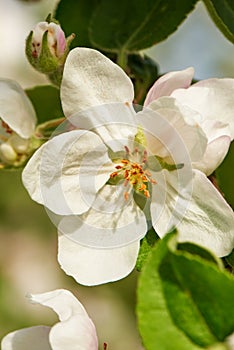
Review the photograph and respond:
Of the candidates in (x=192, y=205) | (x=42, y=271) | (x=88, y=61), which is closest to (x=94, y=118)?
(x=88, y=61)

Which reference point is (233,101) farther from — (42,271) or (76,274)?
(42,271)

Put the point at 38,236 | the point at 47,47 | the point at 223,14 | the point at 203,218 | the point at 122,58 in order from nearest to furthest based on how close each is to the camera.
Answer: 1. the point at 203,218
2. the point at 47,47
3. the point at 223,14
4. the point at 122,58
5. the point at 38,236

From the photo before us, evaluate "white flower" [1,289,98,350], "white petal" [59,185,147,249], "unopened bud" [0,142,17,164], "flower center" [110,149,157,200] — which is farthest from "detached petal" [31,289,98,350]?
"unopened bud" [0,142,17,164]

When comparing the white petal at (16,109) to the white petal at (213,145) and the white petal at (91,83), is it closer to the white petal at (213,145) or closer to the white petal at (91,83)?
the white petal at (91,83)

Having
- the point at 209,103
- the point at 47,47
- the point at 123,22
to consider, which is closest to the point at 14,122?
the point at 47,47

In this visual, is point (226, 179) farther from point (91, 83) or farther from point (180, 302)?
point (180, 302)

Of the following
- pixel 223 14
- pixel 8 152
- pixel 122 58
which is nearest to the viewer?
pixel 8 152
